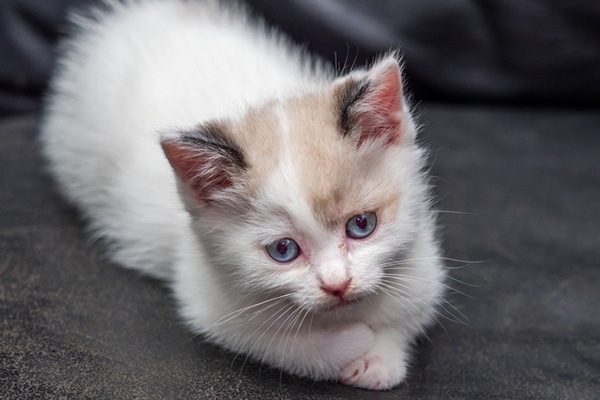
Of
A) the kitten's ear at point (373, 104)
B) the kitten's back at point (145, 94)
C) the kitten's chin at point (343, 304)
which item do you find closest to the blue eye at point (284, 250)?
the kitten's chin at point (343, 304)

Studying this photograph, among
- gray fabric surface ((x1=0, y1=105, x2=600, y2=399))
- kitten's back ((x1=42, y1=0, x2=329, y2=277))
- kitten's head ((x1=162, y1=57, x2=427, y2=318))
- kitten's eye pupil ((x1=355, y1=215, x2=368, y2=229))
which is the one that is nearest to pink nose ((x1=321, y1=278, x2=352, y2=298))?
kitten's head ((x1=162, y1=57, x2=427, y2=318))

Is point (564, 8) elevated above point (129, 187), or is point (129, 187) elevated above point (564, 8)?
point (564, 8)

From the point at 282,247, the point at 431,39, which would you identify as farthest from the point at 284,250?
the point at 431,39

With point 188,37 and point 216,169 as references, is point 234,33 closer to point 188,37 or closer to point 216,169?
point 188,37

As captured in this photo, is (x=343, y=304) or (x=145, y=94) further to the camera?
(x=145, y=94)

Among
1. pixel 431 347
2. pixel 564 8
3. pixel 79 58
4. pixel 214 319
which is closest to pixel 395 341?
pixel 431 347

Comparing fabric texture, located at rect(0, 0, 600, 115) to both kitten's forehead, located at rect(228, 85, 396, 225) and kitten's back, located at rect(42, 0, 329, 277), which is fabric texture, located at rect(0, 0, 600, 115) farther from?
kitten's forehead, located at rect(228, 85, 396, 225)

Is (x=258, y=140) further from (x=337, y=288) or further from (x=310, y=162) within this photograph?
(x=337, y=288)
